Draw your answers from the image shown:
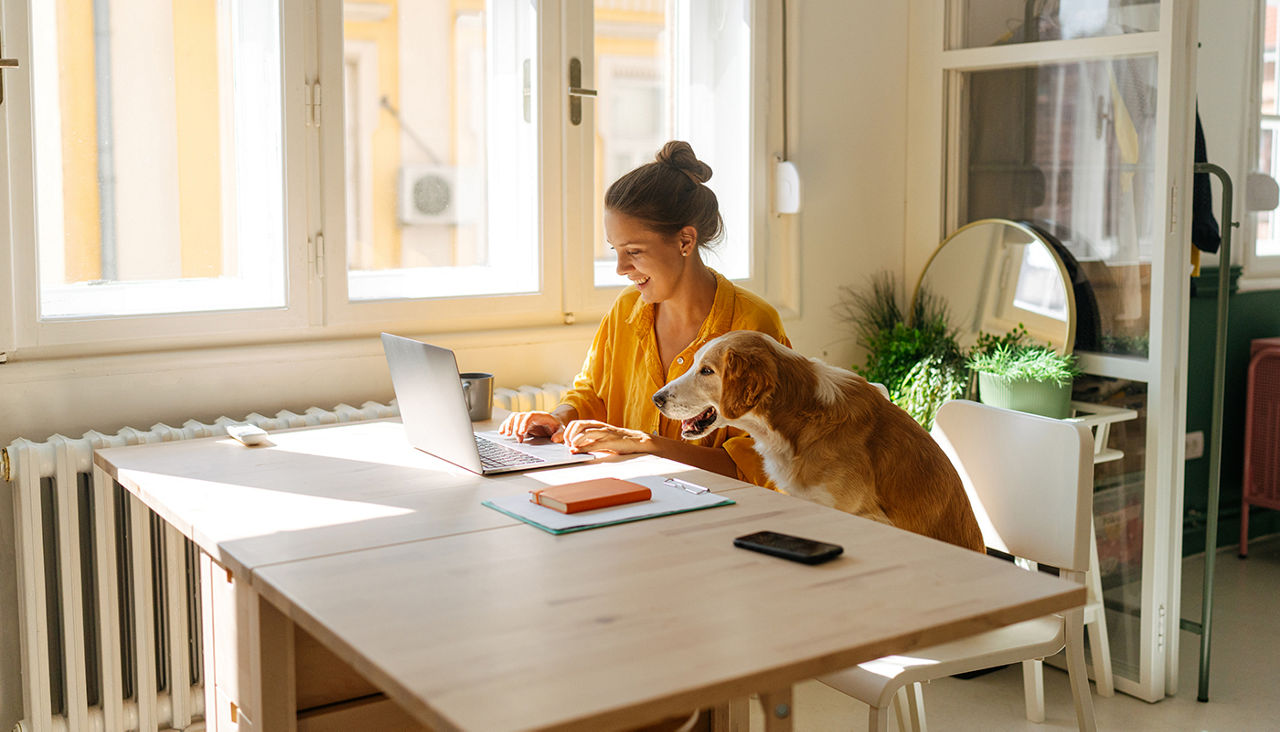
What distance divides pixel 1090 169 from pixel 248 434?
7.00 feet

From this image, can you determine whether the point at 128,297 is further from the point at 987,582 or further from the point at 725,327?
the point at 987,582

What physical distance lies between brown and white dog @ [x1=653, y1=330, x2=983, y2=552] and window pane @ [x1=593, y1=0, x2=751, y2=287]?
0.97 metres

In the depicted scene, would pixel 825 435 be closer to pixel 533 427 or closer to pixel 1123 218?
pixel 533 427

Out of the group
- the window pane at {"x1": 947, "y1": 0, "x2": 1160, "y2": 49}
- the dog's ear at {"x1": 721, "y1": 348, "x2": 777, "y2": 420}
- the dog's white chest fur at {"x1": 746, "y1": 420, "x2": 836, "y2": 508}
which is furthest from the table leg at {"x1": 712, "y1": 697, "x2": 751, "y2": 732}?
the window pane at {"x1": 947, "y1": 0, "x2": 1160, "y2": 49}

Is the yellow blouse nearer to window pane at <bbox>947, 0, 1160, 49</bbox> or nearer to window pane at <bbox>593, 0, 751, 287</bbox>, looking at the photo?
window pane at <bbox>593, 0, 751, 287</bbox>

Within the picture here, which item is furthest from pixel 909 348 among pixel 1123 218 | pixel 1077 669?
pixel 1077 669

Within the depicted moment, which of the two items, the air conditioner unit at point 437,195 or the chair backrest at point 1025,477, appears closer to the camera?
the chair backrest at point 1025,477

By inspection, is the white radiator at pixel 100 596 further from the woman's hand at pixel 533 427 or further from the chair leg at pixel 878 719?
the chair leg at pixel 878 719

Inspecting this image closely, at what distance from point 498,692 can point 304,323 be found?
1.71 meters

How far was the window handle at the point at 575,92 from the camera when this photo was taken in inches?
112

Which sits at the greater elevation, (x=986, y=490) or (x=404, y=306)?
(x=404, y=306)

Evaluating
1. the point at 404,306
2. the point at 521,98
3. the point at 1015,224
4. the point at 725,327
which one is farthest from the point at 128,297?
the point at 1015,224

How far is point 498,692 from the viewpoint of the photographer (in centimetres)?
101

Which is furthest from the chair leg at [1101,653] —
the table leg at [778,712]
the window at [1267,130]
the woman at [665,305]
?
the table leg at [778,712]
